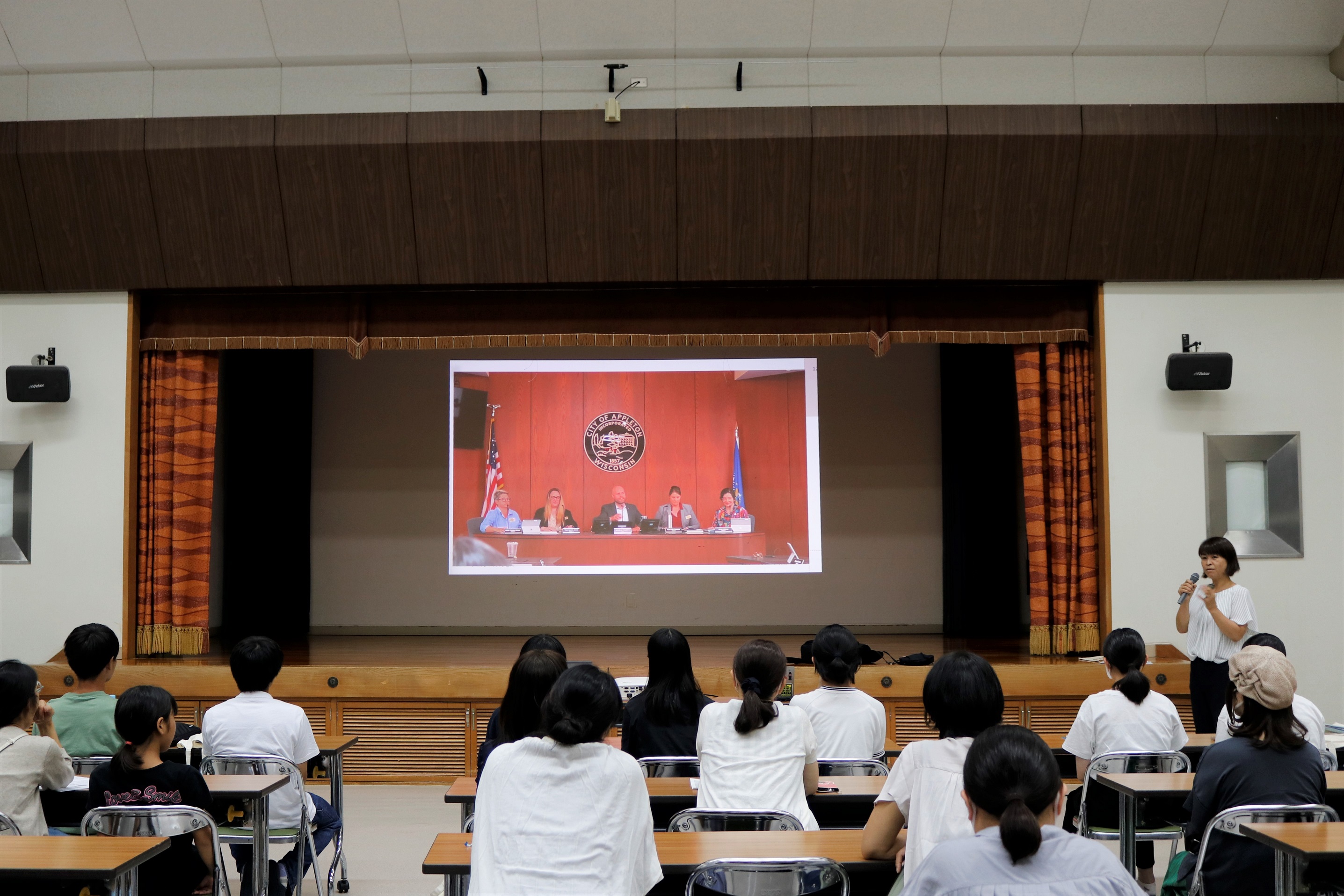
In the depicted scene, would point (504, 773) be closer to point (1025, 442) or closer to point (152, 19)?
point (1025, 442)

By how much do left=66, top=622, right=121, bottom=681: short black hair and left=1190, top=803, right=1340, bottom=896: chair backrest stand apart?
3313mm

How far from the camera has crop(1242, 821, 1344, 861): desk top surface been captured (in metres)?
2.29

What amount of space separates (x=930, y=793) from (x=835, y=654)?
4.47ft

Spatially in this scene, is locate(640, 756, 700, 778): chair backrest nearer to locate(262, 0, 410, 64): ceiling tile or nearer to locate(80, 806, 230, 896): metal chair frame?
locate(80, 806, 230, 896): metal chair frame

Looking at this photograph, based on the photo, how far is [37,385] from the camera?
6316 mm

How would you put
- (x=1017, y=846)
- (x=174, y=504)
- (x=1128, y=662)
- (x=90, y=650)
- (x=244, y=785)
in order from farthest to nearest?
(x=174, y=504) → (x=1128, y=662) → (x=90, y=650) → (x=244, y=785) → (x=1017, y=846)

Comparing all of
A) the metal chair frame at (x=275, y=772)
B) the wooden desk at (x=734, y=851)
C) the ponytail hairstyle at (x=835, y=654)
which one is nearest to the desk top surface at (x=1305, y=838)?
the wooden desk at (x=734, y=851)

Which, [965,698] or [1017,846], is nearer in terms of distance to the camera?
[1017,846]

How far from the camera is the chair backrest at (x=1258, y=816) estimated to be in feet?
8.34

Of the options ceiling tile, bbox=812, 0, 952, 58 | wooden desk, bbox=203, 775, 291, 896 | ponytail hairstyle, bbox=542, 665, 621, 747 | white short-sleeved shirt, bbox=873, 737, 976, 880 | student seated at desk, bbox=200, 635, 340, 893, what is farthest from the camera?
ceiling tile, bbox=812, 0, 952, 58

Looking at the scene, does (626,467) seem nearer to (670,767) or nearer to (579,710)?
(670,767)

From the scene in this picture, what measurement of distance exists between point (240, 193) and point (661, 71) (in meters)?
2.46

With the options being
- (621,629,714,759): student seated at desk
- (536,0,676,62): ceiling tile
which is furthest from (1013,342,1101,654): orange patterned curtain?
(621,629,714,759): student seated at desk

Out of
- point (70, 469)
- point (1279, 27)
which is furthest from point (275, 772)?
point (1279, 27)
